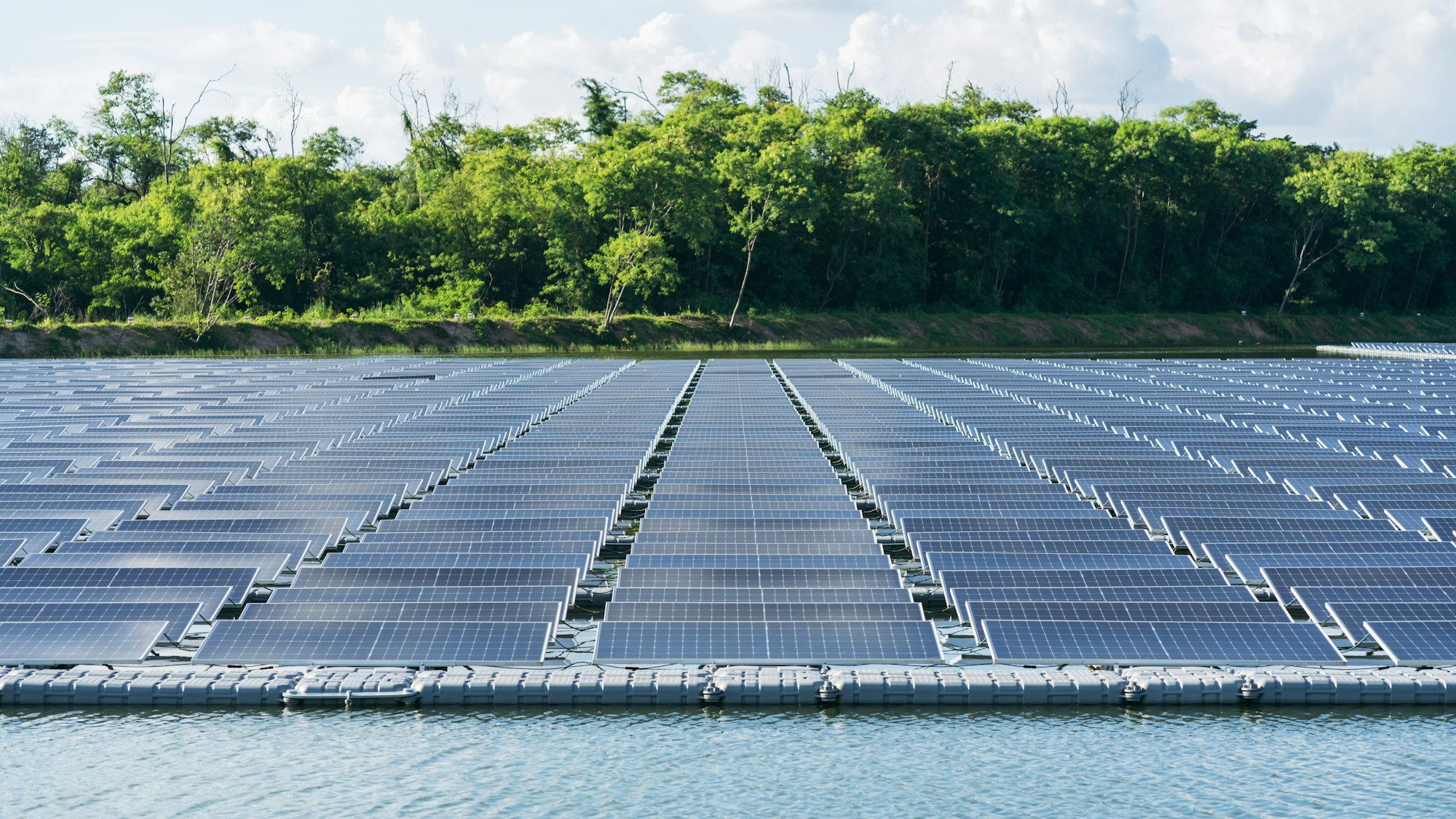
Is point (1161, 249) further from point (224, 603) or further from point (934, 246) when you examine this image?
point (224, 603)

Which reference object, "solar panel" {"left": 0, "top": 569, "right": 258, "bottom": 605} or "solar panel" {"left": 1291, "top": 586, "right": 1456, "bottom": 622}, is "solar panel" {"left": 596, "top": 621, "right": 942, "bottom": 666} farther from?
"solar panel" {"left": 0, "top": 569, "right": 258, "bottom": 605}

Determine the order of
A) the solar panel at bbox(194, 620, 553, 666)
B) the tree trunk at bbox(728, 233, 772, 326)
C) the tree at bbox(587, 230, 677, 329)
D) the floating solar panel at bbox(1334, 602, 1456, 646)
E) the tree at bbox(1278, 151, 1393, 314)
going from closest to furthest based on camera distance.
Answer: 1. the solar panel at bbox(194, 620, 553, 666)
2. the floating solar panel at bbox(1334, 602, 1456, 646)
3. the tree at bbox(587, 230, 677, 329)
4. the tree trunk at bbox(728, 233, 772, 326)
5. the tree at bbox(1278, 151, 1393, 314)

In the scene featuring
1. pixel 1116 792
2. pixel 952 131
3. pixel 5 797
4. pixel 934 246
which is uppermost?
pixel 952 131

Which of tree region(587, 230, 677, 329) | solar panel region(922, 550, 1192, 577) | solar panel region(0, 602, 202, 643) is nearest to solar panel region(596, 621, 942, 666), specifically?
solar panel region(922, 550, 1192, 577)

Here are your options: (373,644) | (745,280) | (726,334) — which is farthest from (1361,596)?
(745,280)

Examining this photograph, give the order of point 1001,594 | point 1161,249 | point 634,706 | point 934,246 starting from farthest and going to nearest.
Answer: point 1161,249 → point 934,246 → point 1001,594 → point 634,706

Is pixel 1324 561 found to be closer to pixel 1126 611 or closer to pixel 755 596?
pixel 1126 611

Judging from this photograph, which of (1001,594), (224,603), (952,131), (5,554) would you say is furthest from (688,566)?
(952,131)
